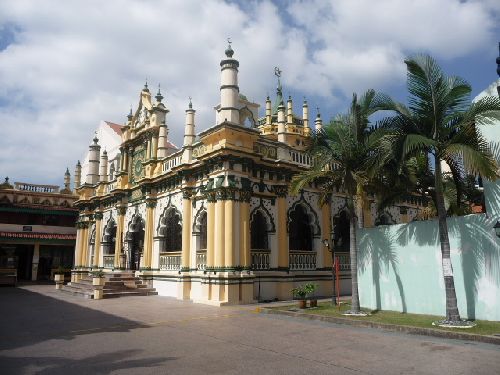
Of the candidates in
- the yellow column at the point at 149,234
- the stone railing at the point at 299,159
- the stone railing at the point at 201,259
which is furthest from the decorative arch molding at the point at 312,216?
the yellow column at the point at 149,234

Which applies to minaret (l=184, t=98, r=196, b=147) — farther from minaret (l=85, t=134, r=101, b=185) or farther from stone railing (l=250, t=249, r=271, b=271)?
minaret (l=85, t=134, r=101, b=185)

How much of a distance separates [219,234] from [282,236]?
11.6 ft

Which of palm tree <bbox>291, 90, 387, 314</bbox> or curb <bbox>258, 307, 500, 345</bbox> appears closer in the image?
curb <bbox>258, 307, 500, 345</bbox>

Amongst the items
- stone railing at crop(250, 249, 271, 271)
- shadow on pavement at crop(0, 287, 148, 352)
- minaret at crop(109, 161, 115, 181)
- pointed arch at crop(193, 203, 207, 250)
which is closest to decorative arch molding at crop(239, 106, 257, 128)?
pointed arch at crop(193, 203, 207, 250)

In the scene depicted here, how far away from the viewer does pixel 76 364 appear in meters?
7.90

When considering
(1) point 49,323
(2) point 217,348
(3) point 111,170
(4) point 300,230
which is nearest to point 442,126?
(2) point 217,348

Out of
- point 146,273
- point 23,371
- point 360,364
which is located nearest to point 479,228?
point 360,364

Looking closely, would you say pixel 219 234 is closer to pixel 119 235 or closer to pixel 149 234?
pixel 149 234

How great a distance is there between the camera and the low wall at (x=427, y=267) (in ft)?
39.5

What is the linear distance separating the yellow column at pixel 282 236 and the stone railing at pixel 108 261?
1366 cm

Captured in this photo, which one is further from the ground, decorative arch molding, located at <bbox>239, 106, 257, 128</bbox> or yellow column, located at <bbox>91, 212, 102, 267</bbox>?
decorative arch molding, located at <bbox>239, 106, 257, 128</bbox>

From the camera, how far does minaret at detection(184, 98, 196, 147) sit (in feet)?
72.3

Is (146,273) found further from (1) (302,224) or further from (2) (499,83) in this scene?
(2) (499,83)

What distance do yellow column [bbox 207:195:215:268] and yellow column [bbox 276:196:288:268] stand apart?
3.36 m
